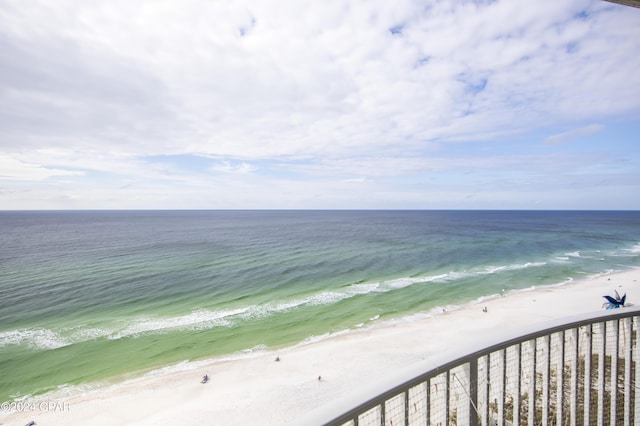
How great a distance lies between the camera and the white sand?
1041 centimetres

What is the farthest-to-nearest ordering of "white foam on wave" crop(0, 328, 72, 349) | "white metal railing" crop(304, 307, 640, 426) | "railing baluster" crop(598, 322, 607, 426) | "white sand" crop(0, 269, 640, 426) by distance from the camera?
"white foam on wave" crop(0, 328, 72, 349) → "white sand" crop(0, 269, 640, 426) → "railing baluster" crop(598, 322, 607, 426) → "white metal railing" crop(304, 307, 640, 426)

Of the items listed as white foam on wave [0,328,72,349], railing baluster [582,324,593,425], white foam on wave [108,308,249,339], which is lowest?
white foam on wave [0,328,72,349]

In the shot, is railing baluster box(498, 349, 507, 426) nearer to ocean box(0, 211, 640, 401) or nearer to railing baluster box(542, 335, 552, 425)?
railing baluster box(542, 335, 552, 425)

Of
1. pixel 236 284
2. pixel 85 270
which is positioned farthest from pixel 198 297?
pixel 85 270

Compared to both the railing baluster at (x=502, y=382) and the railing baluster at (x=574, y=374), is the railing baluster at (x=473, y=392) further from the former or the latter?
the railing baluster at (x=574, y=374)

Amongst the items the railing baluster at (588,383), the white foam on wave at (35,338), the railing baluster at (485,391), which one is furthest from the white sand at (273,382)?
the railing baluster at (485,391)

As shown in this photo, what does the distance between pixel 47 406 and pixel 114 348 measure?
412 cm

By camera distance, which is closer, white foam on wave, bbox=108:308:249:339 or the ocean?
the ocean

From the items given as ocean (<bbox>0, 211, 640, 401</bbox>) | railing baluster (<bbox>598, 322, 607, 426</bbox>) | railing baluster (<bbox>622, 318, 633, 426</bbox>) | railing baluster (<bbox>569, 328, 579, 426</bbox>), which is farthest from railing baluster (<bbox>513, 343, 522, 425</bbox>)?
ocean (<bbox>0, 211, 640, 401</bbox>)

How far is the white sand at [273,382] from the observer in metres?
10.4

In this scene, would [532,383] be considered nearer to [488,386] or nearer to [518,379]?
[518,379]

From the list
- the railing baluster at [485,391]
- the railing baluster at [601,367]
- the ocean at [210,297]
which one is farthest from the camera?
the ocean at [210,297]

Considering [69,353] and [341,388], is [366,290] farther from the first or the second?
[69,353]

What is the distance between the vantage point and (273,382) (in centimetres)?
1199
